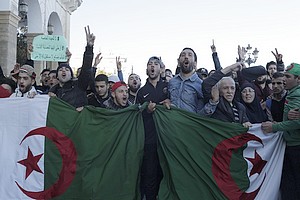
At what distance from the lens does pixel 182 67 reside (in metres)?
5.10

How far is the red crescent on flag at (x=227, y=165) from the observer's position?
4.79m

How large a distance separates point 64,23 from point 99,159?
698 inches

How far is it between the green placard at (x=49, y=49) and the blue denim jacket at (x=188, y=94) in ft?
12.4

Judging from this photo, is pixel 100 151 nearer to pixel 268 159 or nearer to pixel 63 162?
pixel 63 162

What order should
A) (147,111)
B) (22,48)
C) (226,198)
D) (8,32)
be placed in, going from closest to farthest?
(226,198)
(147,111)
(8,32)
(22,48)

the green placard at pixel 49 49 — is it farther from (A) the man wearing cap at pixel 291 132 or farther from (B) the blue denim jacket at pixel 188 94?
(A) the man wearing cap at pixel 291 132

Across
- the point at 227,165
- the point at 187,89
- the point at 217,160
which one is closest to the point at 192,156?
the point at 217,160

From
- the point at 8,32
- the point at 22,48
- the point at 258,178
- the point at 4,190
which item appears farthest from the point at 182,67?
the point at 22,48

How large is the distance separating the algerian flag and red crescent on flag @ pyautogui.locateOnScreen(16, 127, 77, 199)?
115cm

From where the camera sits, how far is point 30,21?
1697 cm

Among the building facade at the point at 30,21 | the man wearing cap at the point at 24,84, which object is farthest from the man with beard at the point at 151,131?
the building facade at the point at 30,21

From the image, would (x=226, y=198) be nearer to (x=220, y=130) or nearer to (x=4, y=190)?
(x=220, y=130)

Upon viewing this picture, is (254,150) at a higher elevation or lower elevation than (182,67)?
lower

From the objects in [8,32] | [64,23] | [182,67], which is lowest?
[182,67]
